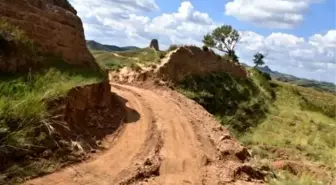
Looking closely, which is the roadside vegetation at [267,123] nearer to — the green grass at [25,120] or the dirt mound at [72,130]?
the dirt mound at [72,130]

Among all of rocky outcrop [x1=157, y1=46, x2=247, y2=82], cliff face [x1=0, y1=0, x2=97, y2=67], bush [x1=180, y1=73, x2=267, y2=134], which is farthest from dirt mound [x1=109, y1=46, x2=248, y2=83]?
cliff face [x1=0, y1=0, x2=97, y2=67]

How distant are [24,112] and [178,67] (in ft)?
62.6

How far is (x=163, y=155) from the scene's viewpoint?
12797mm

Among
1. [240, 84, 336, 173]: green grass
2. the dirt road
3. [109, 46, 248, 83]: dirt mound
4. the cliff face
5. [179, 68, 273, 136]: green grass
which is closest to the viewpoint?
the dirt road

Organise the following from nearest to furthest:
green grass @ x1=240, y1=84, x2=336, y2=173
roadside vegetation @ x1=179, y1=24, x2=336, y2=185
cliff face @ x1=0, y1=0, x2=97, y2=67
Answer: cliff face @ x1=0, y1=0, x2=97, y2=67 → roadside vegetation @ x1=179, y1=24, x2=336, y2=185 → green grass @ x1=240, y1=84, x2=336, y2=173

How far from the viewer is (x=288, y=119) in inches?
1185

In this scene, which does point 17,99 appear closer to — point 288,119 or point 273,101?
point 288,119

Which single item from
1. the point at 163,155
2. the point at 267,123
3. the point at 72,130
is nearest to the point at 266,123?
the point at 267,123

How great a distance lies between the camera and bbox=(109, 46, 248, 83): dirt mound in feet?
83.0

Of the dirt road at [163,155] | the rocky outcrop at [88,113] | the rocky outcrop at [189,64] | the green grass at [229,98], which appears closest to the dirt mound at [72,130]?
the rocky outcrop at [88,113]

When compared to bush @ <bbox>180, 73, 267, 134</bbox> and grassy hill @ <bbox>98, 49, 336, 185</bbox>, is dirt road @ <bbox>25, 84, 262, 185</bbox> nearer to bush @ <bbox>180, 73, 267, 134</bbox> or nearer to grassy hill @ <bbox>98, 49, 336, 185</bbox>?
grassy hill @ <bbox>98, 49, 336, 185</bbox>

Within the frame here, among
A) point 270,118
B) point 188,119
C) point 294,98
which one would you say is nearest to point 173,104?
point 188,119

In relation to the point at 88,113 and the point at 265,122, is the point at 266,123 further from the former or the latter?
the point at 88,113

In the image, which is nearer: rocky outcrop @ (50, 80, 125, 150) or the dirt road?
the dirt road
